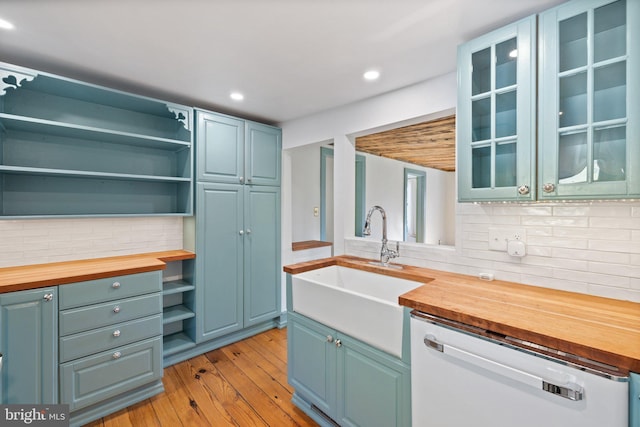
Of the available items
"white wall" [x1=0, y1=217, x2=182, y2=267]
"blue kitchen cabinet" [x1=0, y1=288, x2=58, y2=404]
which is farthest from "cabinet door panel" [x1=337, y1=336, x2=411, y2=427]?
"white wall" [x1=0, y1=217, x2=182, y2=267]

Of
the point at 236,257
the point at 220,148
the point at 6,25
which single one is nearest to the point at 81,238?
the point at 236,257

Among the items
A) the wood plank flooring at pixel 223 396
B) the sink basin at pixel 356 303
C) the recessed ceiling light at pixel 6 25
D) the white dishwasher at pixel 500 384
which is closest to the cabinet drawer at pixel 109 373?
the wood plank flooring at pixel 223 396

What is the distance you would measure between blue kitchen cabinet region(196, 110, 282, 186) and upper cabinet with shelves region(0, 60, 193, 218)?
13 cm

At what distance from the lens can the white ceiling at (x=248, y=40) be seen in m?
1.35

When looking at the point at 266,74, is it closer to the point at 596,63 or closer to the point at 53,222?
the point at 596,63

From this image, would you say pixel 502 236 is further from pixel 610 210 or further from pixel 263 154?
pixel 263 154

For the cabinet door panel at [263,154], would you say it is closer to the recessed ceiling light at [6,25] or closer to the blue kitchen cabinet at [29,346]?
the recessed ceiling light at [6,25]

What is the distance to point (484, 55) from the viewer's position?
151 centimetres

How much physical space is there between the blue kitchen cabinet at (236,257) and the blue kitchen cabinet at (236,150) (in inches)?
4.2

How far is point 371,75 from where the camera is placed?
201 cm

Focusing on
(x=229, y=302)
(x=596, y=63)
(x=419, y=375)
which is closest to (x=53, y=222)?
(x=229, y=302)

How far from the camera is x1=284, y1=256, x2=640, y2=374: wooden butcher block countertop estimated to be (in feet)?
2.85

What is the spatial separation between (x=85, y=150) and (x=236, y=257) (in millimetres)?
1517

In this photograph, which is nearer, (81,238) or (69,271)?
(69,271)
